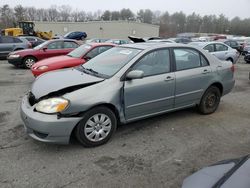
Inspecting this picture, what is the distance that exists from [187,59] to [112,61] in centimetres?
149

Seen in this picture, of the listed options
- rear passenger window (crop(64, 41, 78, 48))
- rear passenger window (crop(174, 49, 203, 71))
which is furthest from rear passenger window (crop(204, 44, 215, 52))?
rear passenger window (crop(174, 49, 203, 71))

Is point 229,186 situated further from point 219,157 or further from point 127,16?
point 127,16

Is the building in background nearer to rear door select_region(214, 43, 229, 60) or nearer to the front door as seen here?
rear door select_region(214, 43, 229, 60)

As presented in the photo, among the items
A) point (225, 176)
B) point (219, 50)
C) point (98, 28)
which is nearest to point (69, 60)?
point (225, 176)

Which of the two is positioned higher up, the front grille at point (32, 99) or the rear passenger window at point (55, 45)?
the rear passenger window at point (55, 45)

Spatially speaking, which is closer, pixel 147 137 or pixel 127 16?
pixel 147 137

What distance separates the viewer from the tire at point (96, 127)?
3.64 m

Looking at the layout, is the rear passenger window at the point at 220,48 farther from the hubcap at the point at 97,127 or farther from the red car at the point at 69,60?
the hubcap at the point at 97,127

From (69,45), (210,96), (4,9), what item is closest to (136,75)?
(210,96)

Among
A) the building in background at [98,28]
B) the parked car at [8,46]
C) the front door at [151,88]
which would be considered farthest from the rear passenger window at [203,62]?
the building in background at [98,28]

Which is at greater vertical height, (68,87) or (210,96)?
(68,87)

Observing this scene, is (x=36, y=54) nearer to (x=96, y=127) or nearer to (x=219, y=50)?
(x=96, y=127)

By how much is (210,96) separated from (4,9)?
75.5 m

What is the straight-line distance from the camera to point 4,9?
6825 centimetres
